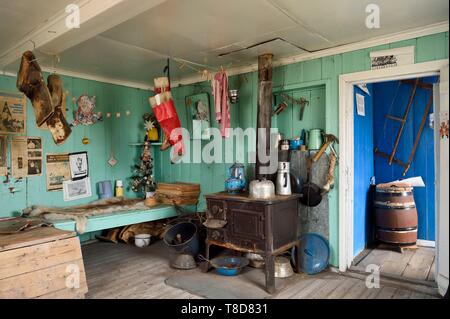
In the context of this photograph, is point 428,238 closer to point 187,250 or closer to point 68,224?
point 187,250

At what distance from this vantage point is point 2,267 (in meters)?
2.34

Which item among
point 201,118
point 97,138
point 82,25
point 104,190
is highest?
point 82,25

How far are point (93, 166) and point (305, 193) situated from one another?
2.91 m

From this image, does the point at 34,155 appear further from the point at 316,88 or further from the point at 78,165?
the point at 316,88

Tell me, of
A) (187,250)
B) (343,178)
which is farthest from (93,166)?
(343,178)

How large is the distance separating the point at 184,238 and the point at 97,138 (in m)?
1.91

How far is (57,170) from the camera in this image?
13.7 feet

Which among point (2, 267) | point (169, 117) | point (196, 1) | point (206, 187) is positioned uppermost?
point (196, 1)

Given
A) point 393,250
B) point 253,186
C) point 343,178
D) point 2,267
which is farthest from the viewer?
point 393,250

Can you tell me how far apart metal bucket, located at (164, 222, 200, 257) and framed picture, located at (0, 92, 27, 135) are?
2.15 metres

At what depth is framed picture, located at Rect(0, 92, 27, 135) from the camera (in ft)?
12.3

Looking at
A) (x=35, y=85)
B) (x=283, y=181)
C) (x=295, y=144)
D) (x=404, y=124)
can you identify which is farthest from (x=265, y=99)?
(x=404, y=124)

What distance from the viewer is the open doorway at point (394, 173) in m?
3.91

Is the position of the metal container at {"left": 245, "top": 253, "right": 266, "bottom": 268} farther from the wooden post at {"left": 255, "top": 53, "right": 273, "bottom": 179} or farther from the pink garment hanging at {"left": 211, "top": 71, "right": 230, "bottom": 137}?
the pink garment hanging at {"left": 211, "top": 71, "right": 230, "bottom": 137}
